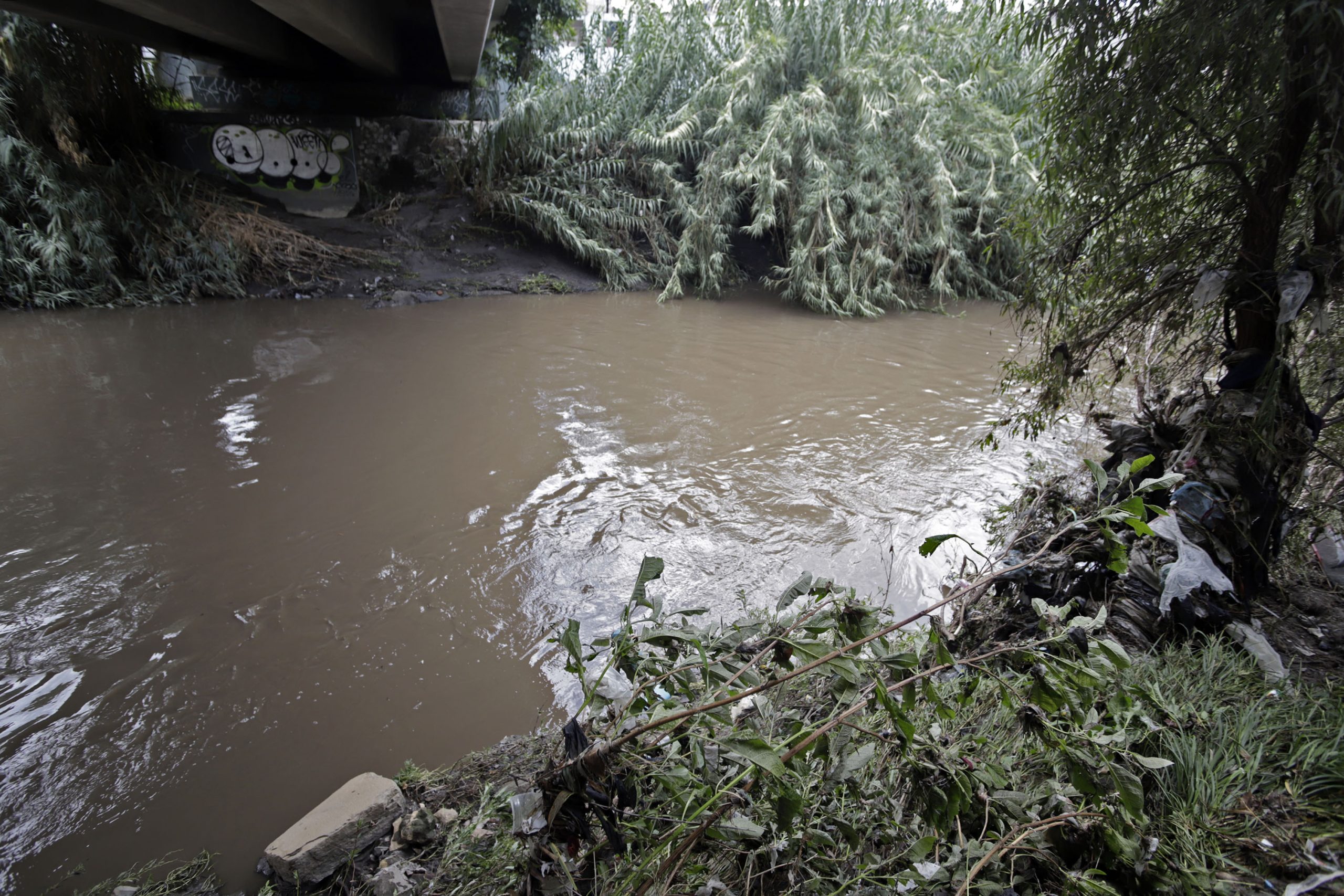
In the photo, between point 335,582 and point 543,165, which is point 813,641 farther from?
point 543,165

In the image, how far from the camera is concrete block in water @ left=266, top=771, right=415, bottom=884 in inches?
84.9

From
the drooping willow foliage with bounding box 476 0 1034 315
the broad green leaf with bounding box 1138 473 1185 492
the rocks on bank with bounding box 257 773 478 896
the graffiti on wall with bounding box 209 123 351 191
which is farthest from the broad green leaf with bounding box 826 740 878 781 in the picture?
the graffiti on wall with bounding box 209 123 351 191

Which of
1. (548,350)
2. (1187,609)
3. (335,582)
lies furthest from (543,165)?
(1187,609)

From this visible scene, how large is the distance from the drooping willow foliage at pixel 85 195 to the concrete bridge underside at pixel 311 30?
41.0 inches

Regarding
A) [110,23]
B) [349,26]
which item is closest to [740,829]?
[349,26]

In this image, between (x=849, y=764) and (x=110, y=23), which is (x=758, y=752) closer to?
(x=849, y=764)

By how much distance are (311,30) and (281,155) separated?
492 centimetres

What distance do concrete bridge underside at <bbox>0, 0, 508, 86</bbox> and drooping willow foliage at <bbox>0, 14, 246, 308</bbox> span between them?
1042 mm

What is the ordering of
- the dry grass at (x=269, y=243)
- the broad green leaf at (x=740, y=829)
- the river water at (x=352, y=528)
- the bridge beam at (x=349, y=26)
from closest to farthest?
the broad green leaf at (x=740, y=829), the river water at (x=352, y=528), the bridge beam at (x=349, y=26), the dry grass at (x=269, y=243)

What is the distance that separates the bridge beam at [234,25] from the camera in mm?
7512

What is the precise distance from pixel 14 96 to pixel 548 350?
26.5ft

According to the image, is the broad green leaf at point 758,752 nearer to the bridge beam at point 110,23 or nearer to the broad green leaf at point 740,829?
the broad green leaf at point 740,829

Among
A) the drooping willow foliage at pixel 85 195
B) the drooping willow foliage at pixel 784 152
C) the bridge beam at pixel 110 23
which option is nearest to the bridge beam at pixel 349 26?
the bridge beam at pixel 110 23

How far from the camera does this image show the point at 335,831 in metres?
2.20
